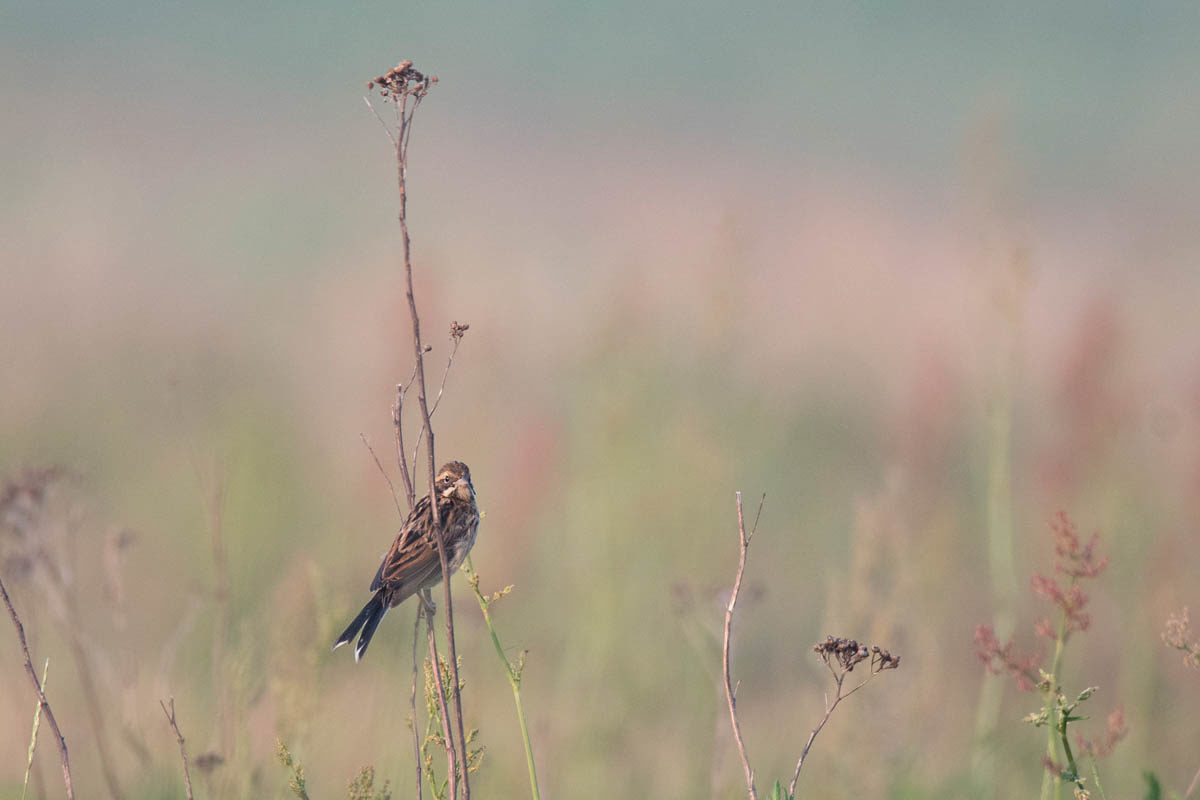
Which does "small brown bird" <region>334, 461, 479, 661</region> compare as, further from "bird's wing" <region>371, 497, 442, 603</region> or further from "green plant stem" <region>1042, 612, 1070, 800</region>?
"green plant stem" <region>1042, 612, 1070, 800</region>

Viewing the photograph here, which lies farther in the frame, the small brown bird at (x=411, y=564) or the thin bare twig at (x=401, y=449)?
the small brown bird at (x=411, y=564)

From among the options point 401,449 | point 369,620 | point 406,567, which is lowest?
point 369,620

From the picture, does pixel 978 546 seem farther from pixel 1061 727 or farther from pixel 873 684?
pixel 1061 727

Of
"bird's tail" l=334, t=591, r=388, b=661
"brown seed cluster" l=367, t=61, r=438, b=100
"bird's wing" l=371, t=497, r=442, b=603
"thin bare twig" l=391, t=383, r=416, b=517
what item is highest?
"brown seed cluster" l=367, t=61, r=438, b=100

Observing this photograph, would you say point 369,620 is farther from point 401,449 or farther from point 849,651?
point 849,651

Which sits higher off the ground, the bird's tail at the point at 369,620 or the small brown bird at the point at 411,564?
the small brown bird at the point at 411,564

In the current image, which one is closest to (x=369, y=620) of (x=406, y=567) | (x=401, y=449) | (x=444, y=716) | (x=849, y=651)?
(x=406, y=567)

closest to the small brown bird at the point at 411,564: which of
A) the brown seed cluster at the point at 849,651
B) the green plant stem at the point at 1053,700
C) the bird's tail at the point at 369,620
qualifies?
the bird's tail at the point at 369,620

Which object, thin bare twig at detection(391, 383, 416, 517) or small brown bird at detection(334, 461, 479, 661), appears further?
small brown bird at detection(334, 461, 479, 661)

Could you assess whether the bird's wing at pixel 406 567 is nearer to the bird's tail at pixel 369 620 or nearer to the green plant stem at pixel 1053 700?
the bird's tail at pixel 369 620

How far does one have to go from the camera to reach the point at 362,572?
752 cm

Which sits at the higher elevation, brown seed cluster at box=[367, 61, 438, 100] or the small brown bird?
brown seed cluster at box=[367, 61, 438, 100]

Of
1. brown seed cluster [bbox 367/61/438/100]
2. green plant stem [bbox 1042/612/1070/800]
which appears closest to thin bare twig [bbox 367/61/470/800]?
brown seed cluster [bbox 367/61/438/100]

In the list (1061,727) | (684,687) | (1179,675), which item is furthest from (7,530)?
(1179,675)
